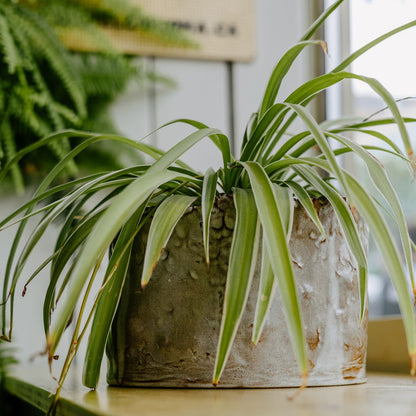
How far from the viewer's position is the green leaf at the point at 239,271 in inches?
18.7

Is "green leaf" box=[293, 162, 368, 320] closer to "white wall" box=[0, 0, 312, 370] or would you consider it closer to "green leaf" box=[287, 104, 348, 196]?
"green leaf" box=[287, 104, 348, 196]

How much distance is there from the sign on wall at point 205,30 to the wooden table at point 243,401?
95cm

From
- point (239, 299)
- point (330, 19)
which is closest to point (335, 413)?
point (239, 299)

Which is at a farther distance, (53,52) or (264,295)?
(53,52)

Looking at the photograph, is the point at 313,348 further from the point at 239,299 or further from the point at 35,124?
the point at 35,124

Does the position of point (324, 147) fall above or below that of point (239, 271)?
above

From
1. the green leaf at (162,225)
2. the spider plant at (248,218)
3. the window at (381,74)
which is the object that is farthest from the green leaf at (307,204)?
the window at (381,74)

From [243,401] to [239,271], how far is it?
0.11m

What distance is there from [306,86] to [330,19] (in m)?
1.01

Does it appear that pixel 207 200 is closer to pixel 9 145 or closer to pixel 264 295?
pixel 264 295

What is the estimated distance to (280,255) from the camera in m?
0.48

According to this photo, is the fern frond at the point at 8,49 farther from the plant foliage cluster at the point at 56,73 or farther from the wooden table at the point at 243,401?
the wooden table at the point at 243,401

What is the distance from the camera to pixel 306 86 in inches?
24.7

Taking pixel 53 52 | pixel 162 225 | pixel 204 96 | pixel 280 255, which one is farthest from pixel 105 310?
pixel 204 96
